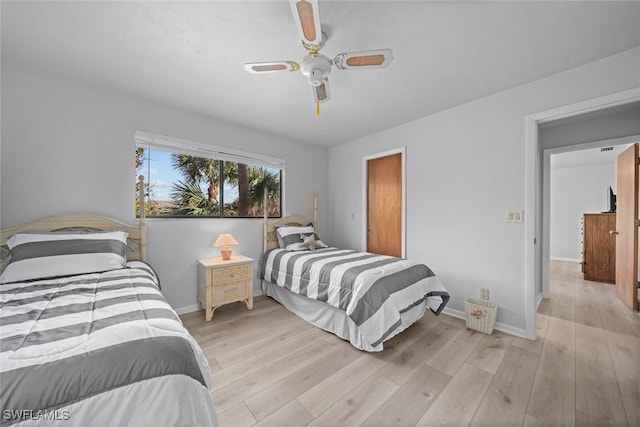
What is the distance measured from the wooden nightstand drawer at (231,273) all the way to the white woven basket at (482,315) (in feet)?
8.34

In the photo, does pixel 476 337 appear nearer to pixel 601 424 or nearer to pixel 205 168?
pixel 601 424

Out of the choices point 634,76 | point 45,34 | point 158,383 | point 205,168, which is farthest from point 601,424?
point 45,34

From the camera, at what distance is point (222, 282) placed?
279cm

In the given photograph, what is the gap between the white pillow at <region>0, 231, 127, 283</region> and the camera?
172 cm

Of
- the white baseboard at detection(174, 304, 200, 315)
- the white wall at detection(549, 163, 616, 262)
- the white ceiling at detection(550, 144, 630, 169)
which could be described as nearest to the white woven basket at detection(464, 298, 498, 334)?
the white baseboard at detection(174, 304, 200, 315)

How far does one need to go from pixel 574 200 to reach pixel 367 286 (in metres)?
6.89

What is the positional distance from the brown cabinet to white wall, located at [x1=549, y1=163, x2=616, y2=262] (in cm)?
179

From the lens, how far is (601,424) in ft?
4.52

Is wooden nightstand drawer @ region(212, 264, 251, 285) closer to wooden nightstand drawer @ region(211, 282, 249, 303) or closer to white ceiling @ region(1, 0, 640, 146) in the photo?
wooden nightstand drawer @ region(211, 282, 249, 303)

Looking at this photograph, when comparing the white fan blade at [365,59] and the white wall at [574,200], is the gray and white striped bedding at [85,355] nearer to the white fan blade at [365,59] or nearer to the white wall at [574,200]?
the white fan blade at [365,59]

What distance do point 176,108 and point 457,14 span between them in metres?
2.91

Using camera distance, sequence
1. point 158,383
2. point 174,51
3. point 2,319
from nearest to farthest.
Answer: point 158,383
point 2,319
point 174,51

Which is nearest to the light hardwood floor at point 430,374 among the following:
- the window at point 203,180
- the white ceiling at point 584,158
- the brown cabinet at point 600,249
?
the window at point 203,180

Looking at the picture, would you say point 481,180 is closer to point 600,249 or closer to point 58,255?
point 600,249
